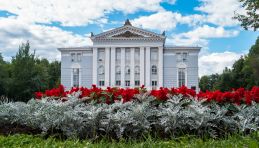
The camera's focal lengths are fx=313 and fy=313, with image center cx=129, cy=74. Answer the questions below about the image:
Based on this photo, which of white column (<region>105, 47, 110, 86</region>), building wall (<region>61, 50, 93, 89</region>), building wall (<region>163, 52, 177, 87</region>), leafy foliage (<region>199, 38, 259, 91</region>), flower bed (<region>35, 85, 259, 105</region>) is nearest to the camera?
flower bed (<region>35, 85, 259, 105</region>)

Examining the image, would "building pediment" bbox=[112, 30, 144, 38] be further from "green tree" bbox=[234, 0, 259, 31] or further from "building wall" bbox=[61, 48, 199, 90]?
"green tree" bbox=[234, 0, 259, 31]

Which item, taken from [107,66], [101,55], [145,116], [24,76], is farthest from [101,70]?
[145,116]

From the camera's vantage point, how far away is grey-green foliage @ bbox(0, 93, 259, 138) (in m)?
4.63

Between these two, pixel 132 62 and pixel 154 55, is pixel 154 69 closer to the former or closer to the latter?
pixel 154 55

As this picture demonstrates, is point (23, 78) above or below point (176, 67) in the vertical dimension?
below

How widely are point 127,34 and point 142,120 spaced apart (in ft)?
147

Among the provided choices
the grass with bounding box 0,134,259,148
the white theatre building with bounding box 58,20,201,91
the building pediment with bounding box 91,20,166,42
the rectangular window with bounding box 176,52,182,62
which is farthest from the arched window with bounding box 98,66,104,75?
the grass with bounding box 0,134,259,148

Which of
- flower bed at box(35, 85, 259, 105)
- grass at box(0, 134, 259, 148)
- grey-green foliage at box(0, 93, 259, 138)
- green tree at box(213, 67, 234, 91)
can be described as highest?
green tree at box(213, 67, 234, 91)

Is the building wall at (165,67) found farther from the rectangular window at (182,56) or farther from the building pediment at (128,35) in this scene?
the building pediment at (128,35)

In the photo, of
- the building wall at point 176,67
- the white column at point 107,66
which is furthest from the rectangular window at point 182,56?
the white column at point 107,66

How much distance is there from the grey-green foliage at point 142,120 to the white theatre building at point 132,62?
140 feet

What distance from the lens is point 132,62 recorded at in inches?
1925

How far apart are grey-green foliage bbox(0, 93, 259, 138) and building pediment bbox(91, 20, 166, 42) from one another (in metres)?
43.5

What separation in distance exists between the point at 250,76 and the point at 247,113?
4136cm
